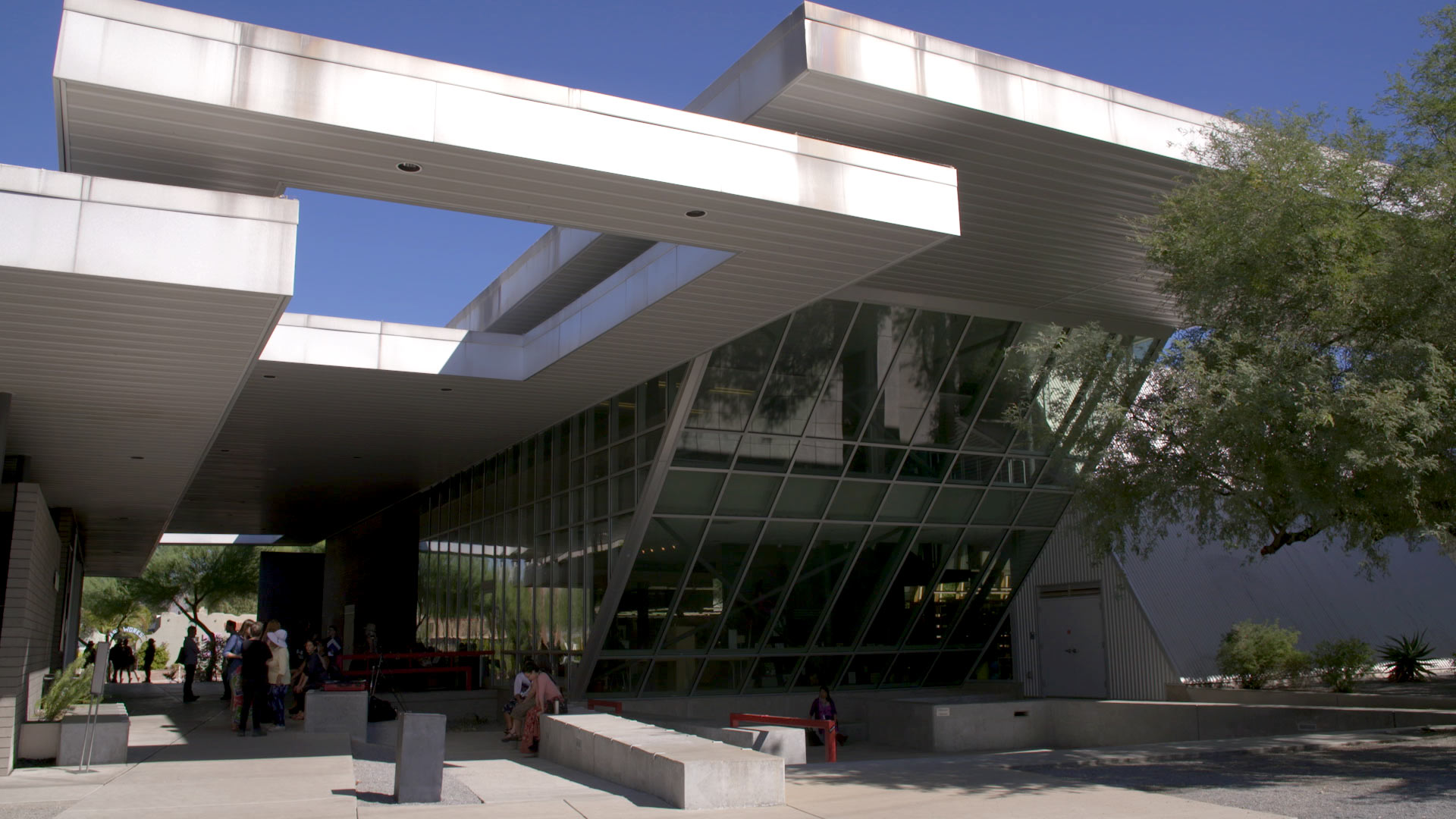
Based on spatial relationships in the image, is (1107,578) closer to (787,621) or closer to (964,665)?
(964,665)

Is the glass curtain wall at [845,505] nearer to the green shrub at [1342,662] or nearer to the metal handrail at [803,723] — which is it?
the metal handrail at [803,723]

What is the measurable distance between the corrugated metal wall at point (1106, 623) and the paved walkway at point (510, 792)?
8.40 meters

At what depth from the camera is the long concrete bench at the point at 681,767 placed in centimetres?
935

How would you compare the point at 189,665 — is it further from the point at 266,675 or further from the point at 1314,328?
the point at 1314,328

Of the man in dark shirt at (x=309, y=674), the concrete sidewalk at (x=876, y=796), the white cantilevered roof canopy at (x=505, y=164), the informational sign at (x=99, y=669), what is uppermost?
the white cantilevered roof canopy at (x=505, y=164)

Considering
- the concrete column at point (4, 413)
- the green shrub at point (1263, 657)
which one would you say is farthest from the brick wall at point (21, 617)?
the green shrub at point (1263, 657)

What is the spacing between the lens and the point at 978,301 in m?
18.9

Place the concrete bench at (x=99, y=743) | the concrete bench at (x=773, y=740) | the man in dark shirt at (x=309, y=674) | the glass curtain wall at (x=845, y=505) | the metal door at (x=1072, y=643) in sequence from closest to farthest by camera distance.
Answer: the concrete bench at (x=99, y=743), the concrete bench at (x=773, y=740), the glass curtain wall at (x=845, y=505), the man in dark shirt at (x=309, y=674), the metal door at (x=1072, y=643)

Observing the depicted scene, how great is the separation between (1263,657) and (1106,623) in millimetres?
3037

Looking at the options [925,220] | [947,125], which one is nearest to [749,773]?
[925,220]

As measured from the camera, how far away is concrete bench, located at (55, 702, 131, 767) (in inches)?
493

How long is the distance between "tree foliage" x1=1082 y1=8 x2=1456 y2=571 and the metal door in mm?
8104

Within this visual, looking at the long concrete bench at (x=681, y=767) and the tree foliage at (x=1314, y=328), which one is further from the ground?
the tree foliage at (x=1314, y=328)

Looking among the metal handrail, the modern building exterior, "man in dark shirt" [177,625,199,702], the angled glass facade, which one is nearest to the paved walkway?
the modern building exterior
